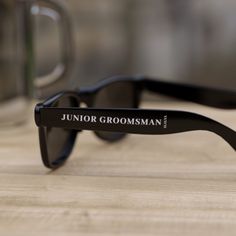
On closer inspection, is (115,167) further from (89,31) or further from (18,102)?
(89,31)

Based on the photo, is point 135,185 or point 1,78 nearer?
point 135,185

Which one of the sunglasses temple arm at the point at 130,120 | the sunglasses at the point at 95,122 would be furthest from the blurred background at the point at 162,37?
the sunglasses temple arm at the point at 130,120

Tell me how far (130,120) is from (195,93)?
0.22 meters

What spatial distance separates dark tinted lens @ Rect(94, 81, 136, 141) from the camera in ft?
1.61

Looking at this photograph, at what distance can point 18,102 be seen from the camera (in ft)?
2.41

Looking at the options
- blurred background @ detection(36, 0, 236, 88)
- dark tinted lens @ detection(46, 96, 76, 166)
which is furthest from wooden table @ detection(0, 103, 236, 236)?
blurred background @ detection(36, 0, 236, 88)

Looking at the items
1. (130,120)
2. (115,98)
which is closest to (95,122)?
(130,120)

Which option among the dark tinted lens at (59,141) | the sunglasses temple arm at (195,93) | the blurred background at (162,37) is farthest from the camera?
the blurred background at (162,37)

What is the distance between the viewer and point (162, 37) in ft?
2.89

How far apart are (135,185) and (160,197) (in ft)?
0.10

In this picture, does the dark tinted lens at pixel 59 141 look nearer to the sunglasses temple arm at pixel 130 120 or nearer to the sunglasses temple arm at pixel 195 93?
the sunglasses temple arm at pixel 130 120

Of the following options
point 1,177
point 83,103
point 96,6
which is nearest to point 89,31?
point 96,6

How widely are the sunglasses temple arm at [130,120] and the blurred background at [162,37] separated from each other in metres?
0.53

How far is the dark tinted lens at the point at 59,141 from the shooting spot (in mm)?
408
